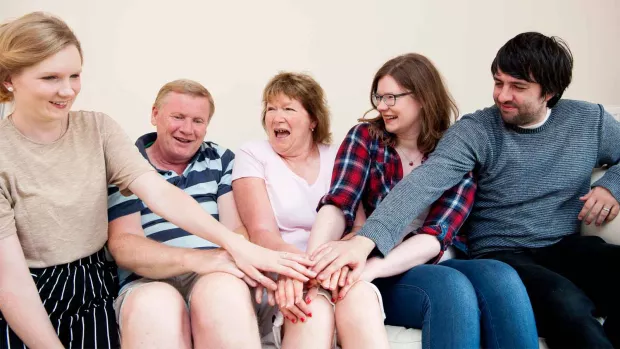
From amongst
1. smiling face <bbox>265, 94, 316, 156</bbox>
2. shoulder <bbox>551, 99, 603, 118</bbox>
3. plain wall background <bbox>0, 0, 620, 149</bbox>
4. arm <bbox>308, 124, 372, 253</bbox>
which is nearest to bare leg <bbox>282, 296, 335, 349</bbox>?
arm <bbox>308, 124, 372, 253</bbox>

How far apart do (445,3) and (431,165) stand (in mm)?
1232

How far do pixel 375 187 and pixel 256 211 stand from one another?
382 millimetres

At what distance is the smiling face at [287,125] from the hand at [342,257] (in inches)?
19.3

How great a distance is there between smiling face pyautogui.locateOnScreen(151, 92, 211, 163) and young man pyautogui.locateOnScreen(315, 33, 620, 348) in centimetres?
65

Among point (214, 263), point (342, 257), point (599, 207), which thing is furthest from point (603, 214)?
point (214, 263)

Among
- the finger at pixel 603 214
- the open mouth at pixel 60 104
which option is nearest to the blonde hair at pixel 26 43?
the open mouth at pixel 60 104

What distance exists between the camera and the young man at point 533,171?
5.51 ft

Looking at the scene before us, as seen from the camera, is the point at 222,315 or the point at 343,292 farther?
the point at 343,292

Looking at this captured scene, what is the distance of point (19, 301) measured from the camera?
4.37 ft

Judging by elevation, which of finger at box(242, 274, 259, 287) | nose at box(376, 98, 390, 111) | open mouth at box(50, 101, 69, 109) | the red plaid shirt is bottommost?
finger at box(242, 274, 259, 287)

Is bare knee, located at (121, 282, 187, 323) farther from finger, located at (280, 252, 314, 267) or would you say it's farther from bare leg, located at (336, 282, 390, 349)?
bare leg, located at (336, 282, 390, 349)

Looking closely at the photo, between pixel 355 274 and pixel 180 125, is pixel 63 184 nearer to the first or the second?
pixel 180 125

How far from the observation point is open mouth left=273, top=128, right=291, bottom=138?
195 cm

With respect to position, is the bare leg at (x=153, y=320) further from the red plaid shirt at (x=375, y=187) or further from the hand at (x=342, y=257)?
the red plaid shirt at (x=375, y=187)
